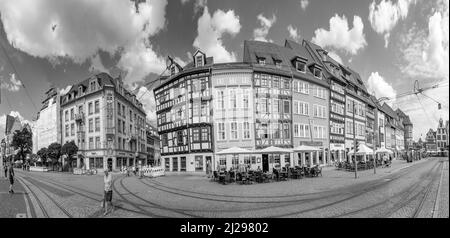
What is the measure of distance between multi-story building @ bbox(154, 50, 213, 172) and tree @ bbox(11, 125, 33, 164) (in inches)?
1891

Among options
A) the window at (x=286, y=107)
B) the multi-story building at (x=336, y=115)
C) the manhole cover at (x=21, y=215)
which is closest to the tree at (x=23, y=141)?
the window at (x=286, y=107)

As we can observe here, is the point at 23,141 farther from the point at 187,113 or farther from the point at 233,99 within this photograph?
the point at 187,113

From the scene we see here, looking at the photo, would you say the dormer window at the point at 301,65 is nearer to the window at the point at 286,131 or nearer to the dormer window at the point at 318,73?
the dormer window at the point at 318,73

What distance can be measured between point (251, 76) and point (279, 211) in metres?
7.85

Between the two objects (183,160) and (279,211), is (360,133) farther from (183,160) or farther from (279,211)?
(279,211)

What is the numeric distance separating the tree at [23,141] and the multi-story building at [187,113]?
48039 millimetres

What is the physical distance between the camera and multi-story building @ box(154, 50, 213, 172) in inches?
283

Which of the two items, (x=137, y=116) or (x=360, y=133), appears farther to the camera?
(x=360, y=133)

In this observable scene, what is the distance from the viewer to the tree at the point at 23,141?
53.8 metres

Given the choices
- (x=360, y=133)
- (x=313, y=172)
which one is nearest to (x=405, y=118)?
(x=360, y=133)

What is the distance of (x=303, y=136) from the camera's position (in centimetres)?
2967
